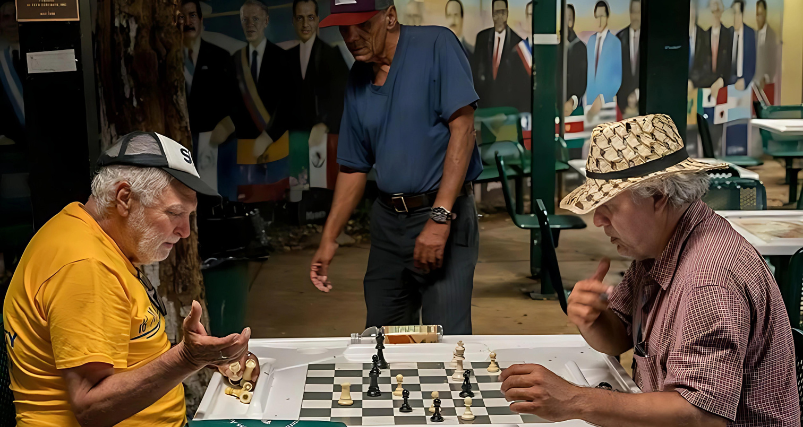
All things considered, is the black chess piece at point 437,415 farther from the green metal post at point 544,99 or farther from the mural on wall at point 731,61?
the mural on wall at point 731,61

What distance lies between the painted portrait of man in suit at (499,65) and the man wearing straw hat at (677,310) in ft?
23.5

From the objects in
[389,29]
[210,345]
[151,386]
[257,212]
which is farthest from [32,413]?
[257,212]

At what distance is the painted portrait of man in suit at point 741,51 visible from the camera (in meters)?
10.3

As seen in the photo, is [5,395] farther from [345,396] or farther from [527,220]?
[527,220]

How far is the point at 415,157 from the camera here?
355cm

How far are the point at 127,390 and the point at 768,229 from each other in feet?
11.2

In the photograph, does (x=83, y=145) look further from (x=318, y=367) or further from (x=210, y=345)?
(x=210, y=345)

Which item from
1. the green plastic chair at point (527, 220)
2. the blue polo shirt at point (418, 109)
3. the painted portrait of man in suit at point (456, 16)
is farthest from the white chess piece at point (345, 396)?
the painted portrait of man in suit at point (456, 16)

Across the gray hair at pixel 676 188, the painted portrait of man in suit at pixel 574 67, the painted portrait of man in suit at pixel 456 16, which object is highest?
the painted portrait of man in suit at pixel 456 16

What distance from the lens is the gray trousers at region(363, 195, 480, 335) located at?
3.56 meters

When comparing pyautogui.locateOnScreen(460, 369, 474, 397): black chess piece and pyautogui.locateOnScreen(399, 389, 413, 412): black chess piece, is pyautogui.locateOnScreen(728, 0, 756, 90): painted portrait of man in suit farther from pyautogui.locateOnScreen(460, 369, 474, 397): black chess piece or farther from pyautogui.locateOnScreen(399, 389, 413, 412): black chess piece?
pyautogui.locateOnScreen(399, 389, 413, 412): black chess piece

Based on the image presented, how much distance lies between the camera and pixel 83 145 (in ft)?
11.4

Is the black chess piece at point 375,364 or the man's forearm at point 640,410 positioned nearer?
the man's forearm at point 640,410

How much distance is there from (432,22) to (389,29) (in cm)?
547
